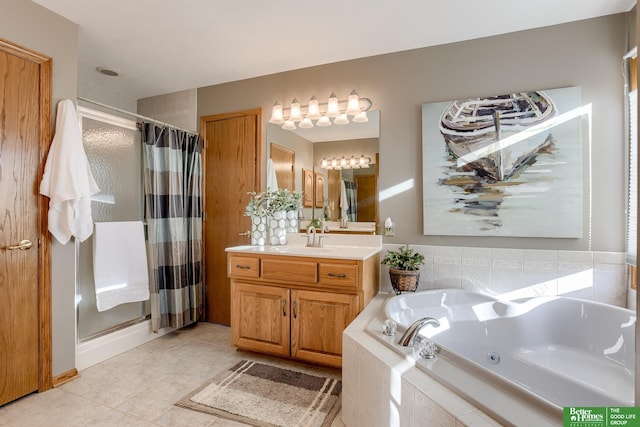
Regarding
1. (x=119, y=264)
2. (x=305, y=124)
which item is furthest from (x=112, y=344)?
(x=305, y=124)

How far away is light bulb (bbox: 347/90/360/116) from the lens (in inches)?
103

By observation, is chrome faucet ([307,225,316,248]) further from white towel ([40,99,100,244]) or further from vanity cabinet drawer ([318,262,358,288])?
white towel ([40,99,100,244])

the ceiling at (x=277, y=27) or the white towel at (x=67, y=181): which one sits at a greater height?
the ceiling at (x=277, y=27)

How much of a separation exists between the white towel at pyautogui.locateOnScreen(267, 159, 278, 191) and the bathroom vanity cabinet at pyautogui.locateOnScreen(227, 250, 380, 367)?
2.56 ft

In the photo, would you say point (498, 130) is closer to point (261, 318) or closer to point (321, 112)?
point (321, 112)

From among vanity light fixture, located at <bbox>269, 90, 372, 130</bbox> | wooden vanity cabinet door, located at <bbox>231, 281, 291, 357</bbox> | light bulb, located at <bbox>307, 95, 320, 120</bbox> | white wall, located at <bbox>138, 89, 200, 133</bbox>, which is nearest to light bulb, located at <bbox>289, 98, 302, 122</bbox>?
vanity light fixture, located at <bbox>269, 90, 372, 130</bbox>

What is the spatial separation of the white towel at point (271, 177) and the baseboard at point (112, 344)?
161 cm

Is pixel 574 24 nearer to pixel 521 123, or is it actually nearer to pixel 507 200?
pixel 521 123

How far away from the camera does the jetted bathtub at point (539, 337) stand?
1.58 m

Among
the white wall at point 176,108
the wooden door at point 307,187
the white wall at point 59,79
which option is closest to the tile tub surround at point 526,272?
the wooden door at point 307,187

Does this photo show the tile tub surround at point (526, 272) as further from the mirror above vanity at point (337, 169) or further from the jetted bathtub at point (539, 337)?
the mirror above vanity at point (337, 169)

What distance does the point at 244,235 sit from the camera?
3.12 metres

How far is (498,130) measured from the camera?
228 cm

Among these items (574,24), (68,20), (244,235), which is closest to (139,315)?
(244,235)
